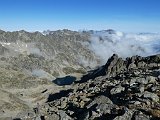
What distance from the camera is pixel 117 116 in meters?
60.2

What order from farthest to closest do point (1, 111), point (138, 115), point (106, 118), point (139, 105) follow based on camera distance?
point (1, 111)
point (139, 105)
point (106, 118)
point (138, 115)

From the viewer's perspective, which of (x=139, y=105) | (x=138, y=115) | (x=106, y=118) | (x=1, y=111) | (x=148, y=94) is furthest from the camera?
(x=1, y=111)

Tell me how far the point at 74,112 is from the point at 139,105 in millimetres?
14770

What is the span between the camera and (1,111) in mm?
185875

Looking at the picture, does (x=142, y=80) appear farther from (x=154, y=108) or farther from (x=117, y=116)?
(x=117, y=116)

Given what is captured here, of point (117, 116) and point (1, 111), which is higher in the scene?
point (117, 116)

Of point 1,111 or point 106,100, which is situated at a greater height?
point 106,100

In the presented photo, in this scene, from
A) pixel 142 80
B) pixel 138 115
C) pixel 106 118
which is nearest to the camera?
pixel 138 115

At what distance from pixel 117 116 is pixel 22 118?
2302 centimetres

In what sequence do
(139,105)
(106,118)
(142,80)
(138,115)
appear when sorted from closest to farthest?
1. (138,115)
2. (106,118)
3. (139,105)
4. (142,80)

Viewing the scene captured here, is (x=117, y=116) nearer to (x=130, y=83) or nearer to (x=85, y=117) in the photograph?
(x=85, y=117)

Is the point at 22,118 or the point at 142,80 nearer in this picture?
the point at 22,118

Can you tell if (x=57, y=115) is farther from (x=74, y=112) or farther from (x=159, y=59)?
(x=159, y=59)

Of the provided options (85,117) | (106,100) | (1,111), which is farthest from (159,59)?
(85,117)
